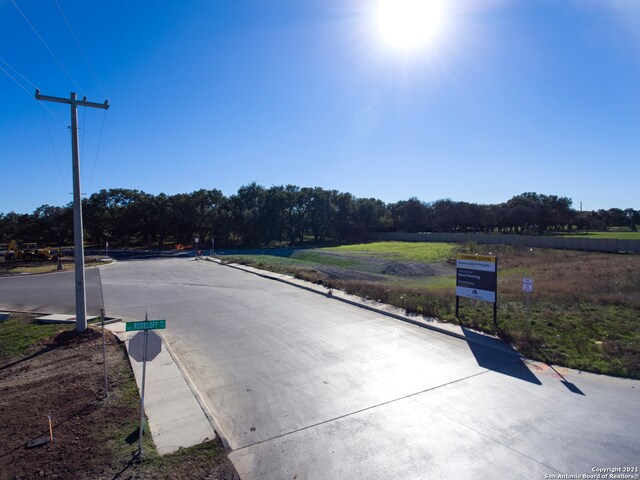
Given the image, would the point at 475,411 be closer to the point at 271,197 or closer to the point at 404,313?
the point at 404,313

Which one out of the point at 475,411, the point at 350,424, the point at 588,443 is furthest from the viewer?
the point at 475,411

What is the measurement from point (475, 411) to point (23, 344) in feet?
36.8

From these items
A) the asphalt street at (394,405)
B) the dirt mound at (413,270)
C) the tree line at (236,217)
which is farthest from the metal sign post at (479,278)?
the tree line at (236,217)

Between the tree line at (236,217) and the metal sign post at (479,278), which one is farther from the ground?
the tree line at (236,217)

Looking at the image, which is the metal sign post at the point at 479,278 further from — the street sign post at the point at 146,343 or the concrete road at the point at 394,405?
the street sign post at the point at 146,343

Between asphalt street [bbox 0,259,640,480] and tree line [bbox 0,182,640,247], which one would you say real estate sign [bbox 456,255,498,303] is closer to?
asphalt street [bbox 0,259,640,480]

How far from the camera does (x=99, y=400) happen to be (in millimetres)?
6305

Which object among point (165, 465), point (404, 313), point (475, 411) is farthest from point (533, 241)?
point (165, 465)

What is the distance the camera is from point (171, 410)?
6.05 m

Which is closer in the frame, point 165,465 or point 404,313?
point 165,465

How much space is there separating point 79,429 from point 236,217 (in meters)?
60.6

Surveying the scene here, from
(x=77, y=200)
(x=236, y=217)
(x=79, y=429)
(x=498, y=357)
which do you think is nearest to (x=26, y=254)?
(x=236, y=217)

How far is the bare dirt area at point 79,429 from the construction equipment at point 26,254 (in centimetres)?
3664

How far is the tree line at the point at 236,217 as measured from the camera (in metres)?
64.1
